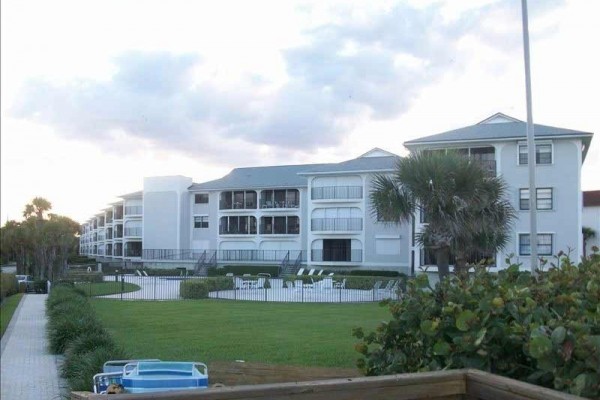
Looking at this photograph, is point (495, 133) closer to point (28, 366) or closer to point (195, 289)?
point (195, 289)

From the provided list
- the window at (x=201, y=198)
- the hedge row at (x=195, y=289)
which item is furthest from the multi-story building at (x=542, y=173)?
the window at (x=201, y=198)

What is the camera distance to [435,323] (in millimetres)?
4031

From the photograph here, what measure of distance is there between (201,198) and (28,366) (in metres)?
53.8

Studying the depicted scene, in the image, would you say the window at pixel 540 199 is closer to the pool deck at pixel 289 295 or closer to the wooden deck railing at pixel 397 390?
the pool deck at pixel 289 295

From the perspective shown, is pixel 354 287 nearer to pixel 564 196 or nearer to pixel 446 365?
pixel 564 196

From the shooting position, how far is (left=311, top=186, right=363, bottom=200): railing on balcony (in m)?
52.9

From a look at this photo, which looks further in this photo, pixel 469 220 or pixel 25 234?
pixel 25 234

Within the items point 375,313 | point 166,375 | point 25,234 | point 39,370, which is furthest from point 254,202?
point 166,375

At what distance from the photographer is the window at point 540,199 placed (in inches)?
1577

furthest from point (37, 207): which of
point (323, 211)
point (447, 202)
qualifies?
point (447, 202)

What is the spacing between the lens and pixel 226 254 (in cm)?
6247

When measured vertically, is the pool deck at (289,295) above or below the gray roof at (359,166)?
below

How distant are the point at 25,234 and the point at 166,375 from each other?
48.1 m

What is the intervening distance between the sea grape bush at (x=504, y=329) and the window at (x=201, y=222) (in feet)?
201
